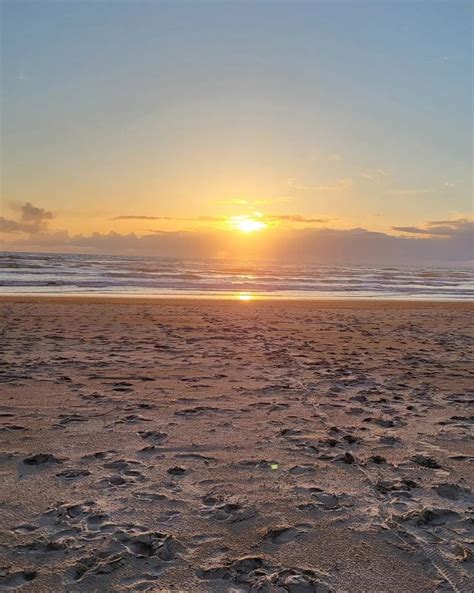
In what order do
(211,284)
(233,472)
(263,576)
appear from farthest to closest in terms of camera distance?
1. (211,284)
2. (233,472)
3. (263,576)

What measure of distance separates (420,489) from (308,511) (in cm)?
116

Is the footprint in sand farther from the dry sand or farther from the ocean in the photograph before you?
the ocean

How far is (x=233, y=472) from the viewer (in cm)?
461

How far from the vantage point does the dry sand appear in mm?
3195

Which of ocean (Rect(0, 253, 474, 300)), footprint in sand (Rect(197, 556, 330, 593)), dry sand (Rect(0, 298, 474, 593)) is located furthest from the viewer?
ocean (Rect(0, 253, 474, 300))

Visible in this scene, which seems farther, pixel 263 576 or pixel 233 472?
pixel 233 472

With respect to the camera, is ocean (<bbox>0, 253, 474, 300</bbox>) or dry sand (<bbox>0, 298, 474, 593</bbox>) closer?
dry sand (<bbox>0, 298, 474, 593</bbox>)

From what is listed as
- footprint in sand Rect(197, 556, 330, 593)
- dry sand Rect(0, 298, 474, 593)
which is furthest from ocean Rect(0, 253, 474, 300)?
footprint in sand Rect(197, 556, 330, 593)

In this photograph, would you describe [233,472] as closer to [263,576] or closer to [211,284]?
[263,576]

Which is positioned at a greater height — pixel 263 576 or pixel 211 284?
pixel 211 284

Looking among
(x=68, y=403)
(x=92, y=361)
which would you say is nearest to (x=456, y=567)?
(x=68, y=403)

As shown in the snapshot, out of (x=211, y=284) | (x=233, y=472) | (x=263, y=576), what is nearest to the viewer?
(x=263, y=576)

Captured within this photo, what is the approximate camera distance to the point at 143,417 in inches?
239

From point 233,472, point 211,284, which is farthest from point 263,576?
point 211,284
